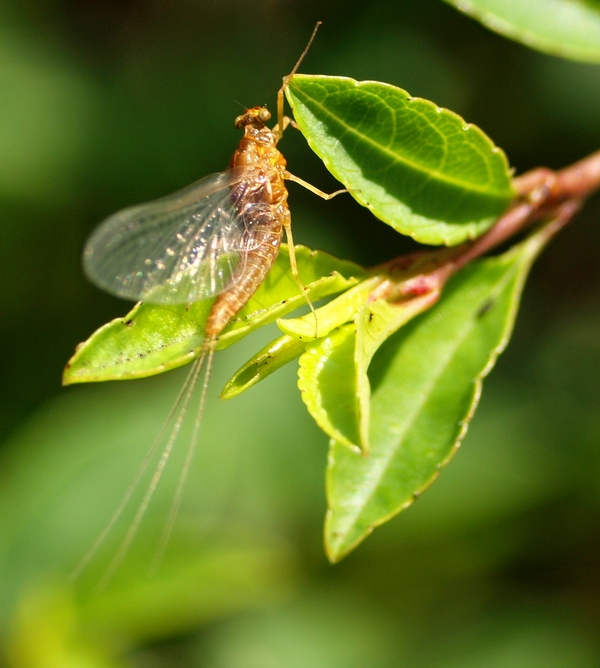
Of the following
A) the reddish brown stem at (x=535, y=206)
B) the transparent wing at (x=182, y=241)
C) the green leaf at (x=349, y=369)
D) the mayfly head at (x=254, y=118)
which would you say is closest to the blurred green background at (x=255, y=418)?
the mayfly head at (x=254, y=118)

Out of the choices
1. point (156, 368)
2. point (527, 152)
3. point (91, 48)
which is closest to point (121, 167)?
point (91, 48)

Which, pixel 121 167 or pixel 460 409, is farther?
pixel 121 167

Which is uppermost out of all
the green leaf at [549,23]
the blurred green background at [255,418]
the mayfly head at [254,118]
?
the green leaf at [549,23]

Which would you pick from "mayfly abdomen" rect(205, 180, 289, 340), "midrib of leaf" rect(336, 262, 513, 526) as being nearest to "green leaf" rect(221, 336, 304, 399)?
"mayfly abdomen" rect(205, 180, 289, 340)

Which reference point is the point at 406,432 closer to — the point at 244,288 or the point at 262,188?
the point at 244,288

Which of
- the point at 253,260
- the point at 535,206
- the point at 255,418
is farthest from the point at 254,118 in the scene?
the point at 255,418

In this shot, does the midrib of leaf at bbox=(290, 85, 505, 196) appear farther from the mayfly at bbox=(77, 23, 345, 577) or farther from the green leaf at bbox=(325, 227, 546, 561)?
the mayfly at bbox=(77, 23, 345, 577)

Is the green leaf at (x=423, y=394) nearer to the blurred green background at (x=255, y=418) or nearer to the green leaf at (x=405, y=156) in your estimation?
the green leaf at (x=405, y=156)

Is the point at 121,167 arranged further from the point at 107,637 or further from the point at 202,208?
the point at 107,637
